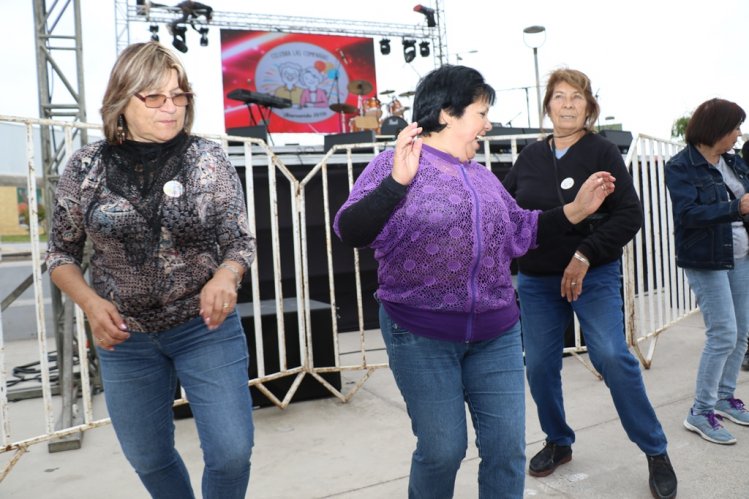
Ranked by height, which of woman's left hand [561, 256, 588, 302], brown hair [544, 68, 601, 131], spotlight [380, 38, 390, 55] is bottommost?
woman's left hand [561, 256, 588, 302]

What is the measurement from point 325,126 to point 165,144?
1709 cm

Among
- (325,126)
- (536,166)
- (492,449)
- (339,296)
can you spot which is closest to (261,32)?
(325,126)

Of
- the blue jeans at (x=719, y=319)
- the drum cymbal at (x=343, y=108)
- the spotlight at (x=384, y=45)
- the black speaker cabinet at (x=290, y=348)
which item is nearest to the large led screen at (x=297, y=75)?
the spotlight at (x=384, y=45)

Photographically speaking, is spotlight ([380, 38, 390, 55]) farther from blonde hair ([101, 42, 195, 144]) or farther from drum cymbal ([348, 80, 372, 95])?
blonde hair ([101, 42, 195, 144])

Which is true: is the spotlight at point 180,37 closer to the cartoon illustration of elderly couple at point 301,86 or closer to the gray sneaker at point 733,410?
the cartoon illustration of elderly couple at point 301,86

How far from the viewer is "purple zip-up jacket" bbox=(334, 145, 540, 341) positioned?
195 cm

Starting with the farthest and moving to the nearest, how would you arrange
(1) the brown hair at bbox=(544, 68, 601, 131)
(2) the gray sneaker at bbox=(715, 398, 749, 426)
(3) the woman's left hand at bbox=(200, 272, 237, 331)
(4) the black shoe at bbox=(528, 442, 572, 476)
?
(2) the gray sneaker at bbox=(715, 398, 749, 426) → (4) the black shoe at bbox=(528, 442, 572, 476) → (1) the brown hair at bbox=(544, 68, 601, 131) → (3) the woman's left hand at bbox=(200, 272, 237, 331)

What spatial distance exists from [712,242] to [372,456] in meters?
2.19

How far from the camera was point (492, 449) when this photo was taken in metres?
2.02

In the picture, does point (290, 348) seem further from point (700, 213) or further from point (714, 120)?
point (714, 120)

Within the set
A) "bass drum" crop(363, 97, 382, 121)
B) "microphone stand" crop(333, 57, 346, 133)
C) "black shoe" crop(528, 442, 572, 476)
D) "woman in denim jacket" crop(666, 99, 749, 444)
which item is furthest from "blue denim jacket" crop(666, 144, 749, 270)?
"microphone stand" crop(333, 57, 346, 133)

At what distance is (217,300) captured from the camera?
1842 mm

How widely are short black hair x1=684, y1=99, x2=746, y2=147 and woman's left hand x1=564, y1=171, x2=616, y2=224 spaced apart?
133 cm

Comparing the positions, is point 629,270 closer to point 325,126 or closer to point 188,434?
point 188,434
